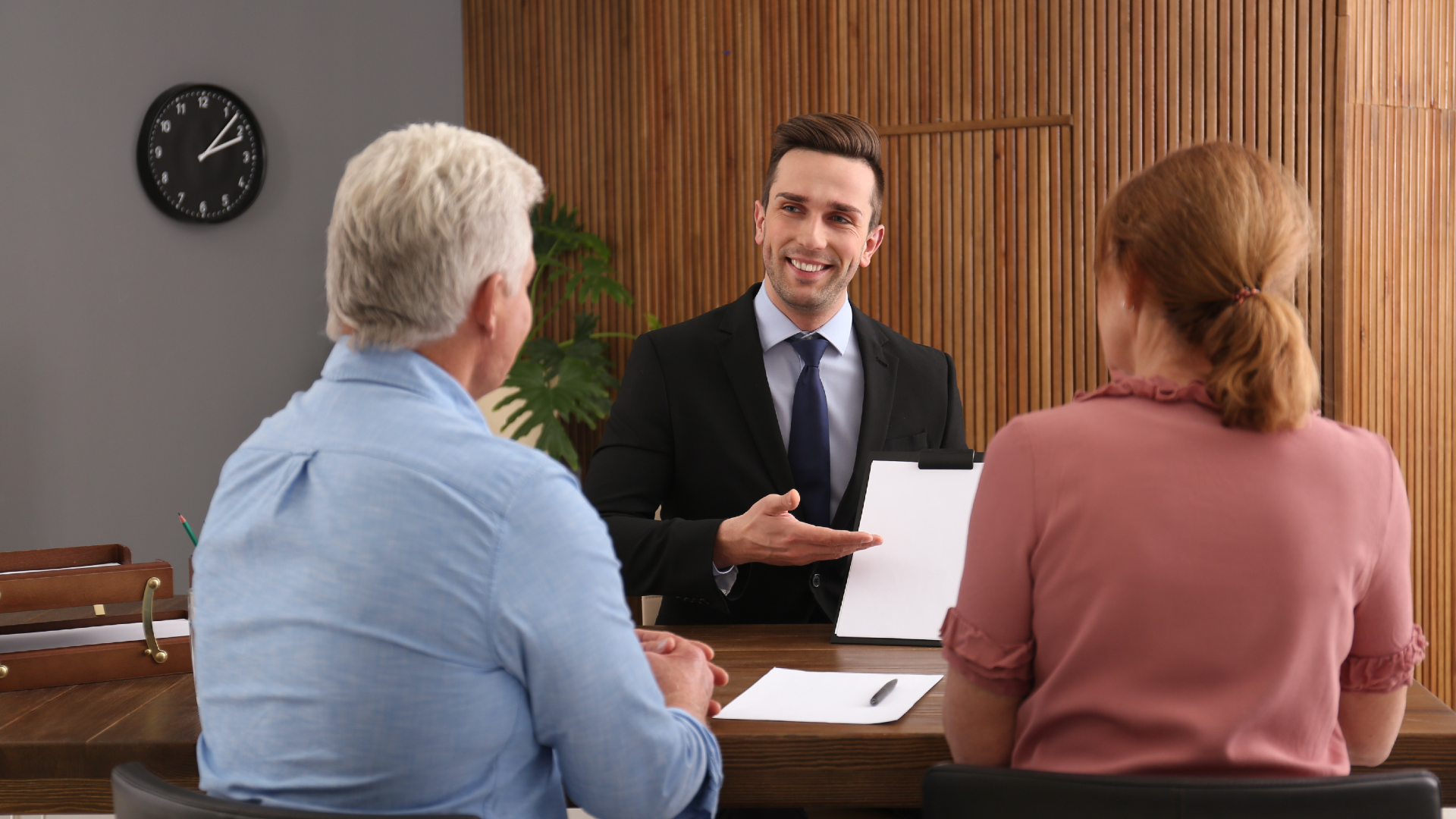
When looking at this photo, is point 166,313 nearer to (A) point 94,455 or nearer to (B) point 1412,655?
(A) point 94,455

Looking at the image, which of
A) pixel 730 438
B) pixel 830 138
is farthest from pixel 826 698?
pixel 830 138

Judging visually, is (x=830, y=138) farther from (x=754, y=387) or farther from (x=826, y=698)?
(x=826, y=698)

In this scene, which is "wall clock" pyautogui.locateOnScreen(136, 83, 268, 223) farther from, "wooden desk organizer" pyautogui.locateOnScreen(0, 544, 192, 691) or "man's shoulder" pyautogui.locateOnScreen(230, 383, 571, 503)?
"man's shoulder" pyautogui.locateOnScreen(230, 383, 571, 503)

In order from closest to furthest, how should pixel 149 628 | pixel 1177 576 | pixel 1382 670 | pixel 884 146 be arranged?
pixel 1177 576
pixel 1382 670
pixel 149 628
pixel 884 146

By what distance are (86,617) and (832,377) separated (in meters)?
1.46

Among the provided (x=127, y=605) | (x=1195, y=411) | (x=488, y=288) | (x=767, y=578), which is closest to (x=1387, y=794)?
(x=1195, y=411)

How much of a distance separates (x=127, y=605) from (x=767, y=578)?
46.3 inches

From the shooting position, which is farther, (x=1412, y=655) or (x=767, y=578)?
(x=767, y=578)

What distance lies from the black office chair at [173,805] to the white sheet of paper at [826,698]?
0.53 meters

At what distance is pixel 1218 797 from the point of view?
965 millimetres

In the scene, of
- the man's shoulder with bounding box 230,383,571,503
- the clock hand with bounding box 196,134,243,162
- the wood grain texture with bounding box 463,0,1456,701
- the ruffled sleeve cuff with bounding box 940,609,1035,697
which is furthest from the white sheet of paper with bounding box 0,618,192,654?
the wood grain texture with bounding box 463,0,1456,701

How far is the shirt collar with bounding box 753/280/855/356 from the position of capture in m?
2.30

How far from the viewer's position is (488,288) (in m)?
1.16

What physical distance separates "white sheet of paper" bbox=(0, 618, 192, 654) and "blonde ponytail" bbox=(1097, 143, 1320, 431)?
1.45m
